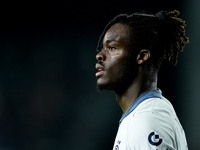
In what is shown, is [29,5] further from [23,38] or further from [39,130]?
[39,130]

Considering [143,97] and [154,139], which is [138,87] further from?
[154,139]

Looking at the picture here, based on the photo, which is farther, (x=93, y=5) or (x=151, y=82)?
(x=93, y=5)

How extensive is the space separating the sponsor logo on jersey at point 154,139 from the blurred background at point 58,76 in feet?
6.61

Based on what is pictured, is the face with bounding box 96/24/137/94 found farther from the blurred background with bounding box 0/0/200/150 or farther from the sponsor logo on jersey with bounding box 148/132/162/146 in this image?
the blurred background with bounding box 0/0/200/150

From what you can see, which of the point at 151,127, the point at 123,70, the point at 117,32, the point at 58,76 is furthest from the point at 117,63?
the point at 58,76

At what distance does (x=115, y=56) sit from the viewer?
1.03 m

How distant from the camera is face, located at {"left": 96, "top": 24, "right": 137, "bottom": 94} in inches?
39.9

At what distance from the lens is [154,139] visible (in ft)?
2.39

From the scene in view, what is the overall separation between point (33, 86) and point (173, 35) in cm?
219

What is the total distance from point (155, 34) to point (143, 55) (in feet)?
0.43

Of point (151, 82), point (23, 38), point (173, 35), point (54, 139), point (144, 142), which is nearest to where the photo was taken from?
point (144, 142)

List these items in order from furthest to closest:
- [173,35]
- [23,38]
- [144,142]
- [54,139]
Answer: [23,38]
[54,139]
[173,35]
[144,142]

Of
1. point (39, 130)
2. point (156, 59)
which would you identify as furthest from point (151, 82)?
point (39, 130)

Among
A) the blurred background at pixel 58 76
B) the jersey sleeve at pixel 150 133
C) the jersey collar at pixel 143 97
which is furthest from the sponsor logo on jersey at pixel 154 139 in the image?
the blurred background at pixel 58 76
